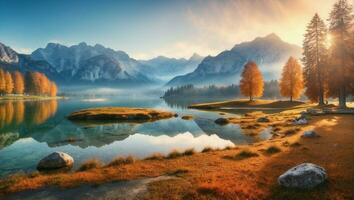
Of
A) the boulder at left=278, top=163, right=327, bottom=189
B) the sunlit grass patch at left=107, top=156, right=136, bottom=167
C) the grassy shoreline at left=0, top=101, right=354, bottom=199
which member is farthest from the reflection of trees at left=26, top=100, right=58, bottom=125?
the boulder at left=278, top=163, right=327, bottom=189

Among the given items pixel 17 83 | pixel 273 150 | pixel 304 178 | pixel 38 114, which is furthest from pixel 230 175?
pixel 17 83

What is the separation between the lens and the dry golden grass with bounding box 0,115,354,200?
14.3 metres

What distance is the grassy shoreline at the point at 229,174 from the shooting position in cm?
1438

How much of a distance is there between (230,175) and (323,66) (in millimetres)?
66469

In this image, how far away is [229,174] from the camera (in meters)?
18.1

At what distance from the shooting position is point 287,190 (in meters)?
14.3

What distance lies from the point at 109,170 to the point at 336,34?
59.7m

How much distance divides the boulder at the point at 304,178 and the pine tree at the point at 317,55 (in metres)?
62.6

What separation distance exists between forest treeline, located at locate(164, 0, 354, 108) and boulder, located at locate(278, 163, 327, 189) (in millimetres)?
51044

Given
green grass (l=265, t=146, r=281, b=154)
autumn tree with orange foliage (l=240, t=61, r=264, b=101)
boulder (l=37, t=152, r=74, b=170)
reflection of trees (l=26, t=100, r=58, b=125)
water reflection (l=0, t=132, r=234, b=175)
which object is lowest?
water reflection (l=0, t=132, r=234, b=175)

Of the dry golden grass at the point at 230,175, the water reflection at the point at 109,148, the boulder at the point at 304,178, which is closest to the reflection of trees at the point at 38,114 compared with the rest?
the water reflection at the point at 109,148

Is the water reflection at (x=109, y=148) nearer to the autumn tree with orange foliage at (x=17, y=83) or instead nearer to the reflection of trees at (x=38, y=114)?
the reflection of trees at (x=38, y=114)

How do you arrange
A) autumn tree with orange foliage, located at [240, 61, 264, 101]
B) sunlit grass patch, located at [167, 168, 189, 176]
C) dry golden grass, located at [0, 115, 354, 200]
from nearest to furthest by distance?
1. dry golden grass, located at [0, 115, 354, 200]
2. sunlit grass patch, located at [167, 168, 189, 176]
3. autumn tree with orange foliage, located at [240, 61, 264, 101]

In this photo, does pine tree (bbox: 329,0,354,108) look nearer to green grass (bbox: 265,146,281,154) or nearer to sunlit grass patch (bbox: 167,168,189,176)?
green grass (bbox: 265,146,281,154)
